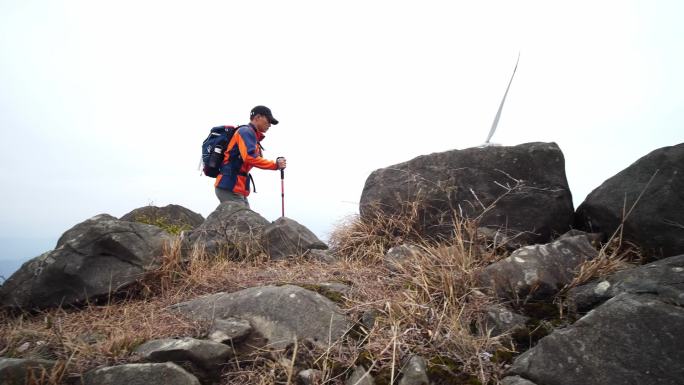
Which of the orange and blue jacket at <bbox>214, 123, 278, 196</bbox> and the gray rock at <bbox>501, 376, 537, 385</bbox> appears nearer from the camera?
the gray rock at <bbox>501, 376, 537, 385</bbox>

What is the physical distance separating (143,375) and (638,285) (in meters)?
3.29

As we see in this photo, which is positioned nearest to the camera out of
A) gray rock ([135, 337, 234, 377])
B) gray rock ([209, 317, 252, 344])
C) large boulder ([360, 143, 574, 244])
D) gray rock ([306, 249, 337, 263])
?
gray rock ([135, 337, 234, 377])

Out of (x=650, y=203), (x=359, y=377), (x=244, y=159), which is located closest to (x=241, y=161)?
(x=244, y=159)

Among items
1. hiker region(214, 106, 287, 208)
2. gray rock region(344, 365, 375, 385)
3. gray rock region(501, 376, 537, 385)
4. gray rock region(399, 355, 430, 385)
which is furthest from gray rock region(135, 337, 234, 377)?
hiker region(214, 106, 287, 208)

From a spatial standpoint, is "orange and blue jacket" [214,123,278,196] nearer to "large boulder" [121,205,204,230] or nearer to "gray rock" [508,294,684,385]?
"large boulder" [121,205,204,230]

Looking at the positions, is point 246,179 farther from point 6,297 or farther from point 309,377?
point 309,377

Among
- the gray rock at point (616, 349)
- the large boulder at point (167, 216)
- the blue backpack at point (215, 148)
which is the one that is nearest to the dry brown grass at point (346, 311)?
the gray rock at point (616, 349)

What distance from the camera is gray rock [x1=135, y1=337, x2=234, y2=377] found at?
9.96 ft

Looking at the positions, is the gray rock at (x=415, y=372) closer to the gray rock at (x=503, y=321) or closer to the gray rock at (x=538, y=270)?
the gray rock at (x=503, y=321)

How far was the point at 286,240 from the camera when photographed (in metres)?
5.57

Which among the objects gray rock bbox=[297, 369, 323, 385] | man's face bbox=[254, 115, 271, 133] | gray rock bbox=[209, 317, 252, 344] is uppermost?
man's face bbox=[254, 115, 271, 133]

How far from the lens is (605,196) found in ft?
13.6

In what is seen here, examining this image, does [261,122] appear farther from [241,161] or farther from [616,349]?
[616,349]

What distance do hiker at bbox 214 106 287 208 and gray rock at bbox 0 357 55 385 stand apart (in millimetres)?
4067
